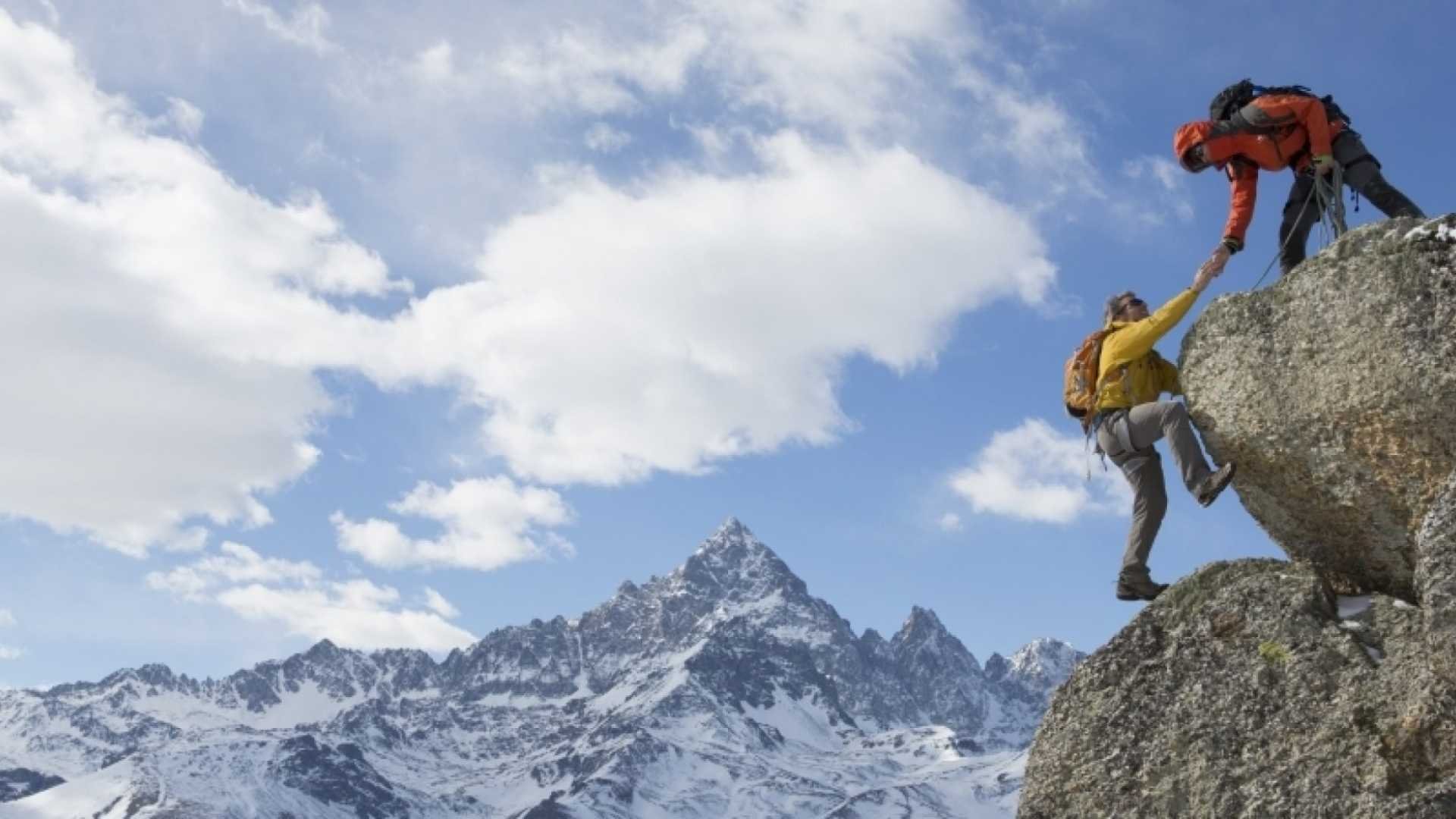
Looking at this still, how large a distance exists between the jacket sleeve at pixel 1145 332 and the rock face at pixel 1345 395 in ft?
0.82

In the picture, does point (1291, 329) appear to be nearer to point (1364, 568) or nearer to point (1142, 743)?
point (1364, 568)

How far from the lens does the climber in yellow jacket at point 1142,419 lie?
40.4 ft

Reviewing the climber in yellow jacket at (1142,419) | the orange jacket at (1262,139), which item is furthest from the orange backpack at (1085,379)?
the orange jacket at (1262,139)

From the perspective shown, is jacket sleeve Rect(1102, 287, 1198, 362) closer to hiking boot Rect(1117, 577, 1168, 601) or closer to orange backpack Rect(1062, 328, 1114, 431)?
orange backpack Rect(1062, 328, 1114, 431)

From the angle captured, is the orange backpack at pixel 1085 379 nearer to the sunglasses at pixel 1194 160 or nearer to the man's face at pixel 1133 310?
the man's face at pixel 1133 310

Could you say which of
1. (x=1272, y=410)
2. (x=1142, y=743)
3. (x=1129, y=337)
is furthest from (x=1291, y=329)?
(x=1142, y=743)

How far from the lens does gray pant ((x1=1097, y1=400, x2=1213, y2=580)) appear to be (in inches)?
484

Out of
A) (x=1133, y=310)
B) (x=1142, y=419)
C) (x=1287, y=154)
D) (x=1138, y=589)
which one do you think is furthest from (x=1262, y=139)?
(x=1138, y=589)

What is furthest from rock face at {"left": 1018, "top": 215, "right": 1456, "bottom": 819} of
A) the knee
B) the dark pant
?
the dark pant

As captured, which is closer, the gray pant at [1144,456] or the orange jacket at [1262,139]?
the gray pant at [1144,456]

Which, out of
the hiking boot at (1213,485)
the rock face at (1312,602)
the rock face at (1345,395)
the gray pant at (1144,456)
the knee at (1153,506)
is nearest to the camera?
the rock face at (1312,602)

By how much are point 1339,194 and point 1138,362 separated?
2567 millimetres

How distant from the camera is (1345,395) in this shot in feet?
36.3

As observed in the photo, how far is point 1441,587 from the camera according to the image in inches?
385
